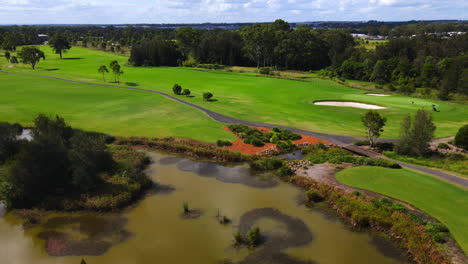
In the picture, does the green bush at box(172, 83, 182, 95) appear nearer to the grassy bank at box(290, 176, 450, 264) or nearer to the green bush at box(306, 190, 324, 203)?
the grassy bank at box(290, 176, 450, 264)

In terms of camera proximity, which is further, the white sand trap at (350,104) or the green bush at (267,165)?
the white sand trap at (350,104)

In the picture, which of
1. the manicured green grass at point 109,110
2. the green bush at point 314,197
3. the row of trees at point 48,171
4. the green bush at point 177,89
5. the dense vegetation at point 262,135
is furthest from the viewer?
the green bush at point 177,89

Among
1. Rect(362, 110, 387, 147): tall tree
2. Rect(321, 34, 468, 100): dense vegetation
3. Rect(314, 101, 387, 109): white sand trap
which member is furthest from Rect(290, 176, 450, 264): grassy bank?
Rect(321, 34, 468, 100): dense vegetation

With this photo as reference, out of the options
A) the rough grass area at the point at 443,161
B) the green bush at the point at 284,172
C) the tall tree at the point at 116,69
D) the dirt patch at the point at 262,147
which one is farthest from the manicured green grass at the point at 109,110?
the rough grass area at the point at 443,161

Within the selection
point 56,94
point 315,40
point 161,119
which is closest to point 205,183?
point 161,119

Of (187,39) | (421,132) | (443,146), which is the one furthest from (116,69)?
(443,146)

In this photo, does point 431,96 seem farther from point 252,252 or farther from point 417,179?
point 252,252

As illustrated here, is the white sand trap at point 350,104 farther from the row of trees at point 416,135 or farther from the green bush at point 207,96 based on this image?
the row of trees at point 416,135
